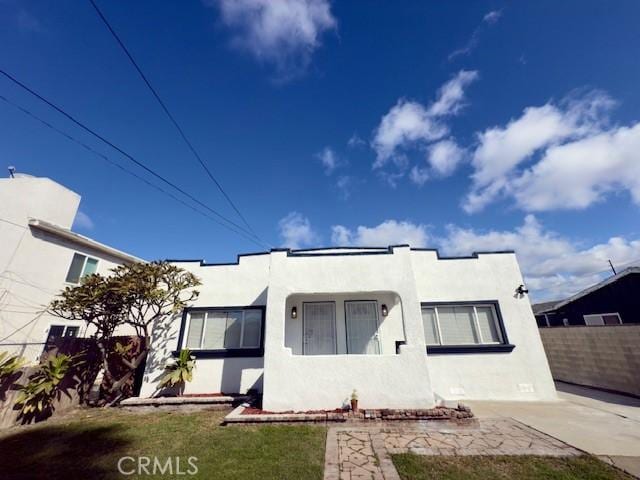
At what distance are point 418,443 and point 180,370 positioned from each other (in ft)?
24.2

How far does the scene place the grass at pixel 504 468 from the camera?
3.98 meters

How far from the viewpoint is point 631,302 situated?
11570mm

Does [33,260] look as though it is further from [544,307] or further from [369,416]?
[544,307]

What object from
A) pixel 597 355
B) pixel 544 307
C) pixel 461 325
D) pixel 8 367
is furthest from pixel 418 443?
pixel 544 307

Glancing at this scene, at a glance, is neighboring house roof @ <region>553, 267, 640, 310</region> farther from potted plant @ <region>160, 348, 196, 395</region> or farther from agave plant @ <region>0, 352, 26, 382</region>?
agave plant @ <region>0, 352, 26, 382</region>

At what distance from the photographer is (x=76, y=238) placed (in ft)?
45.0

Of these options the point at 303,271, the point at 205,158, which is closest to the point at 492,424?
the point at 303,271

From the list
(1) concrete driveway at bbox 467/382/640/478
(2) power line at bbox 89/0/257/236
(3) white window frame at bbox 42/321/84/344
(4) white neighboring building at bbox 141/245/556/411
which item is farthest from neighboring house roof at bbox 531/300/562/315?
(3) white window frame at bbox 42/321/84/344

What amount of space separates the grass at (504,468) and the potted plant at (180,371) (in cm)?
699

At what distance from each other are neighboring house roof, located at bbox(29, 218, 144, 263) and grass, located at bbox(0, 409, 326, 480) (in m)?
9.78

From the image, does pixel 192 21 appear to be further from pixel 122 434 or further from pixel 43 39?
pixel 122 434

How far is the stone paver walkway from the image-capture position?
4387 millimetres

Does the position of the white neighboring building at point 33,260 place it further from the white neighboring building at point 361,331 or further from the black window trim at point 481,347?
the black window trim at point 481,347

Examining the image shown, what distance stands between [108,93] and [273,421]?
10.9m
